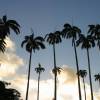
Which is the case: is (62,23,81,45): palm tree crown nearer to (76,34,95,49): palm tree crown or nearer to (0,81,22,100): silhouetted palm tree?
(76,34,95,49): palm tree crown

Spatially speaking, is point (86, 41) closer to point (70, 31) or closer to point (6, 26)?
point (70, 31)

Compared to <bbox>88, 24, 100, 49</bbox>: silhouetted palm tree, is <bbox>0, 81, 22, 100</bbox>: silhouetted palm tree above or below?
below

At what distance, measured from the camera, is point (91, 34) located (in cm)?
7638

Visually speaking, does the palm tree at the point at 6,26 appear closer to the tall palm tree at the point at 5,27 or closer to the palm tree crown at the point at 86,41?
the tall palm tree at the point at 5,27

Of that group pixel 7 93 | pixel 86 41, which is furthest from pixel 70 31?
pixel 7 93

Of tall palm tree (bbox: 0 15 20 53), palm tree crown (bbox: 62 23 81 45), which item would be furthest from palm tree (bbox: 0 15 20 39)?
palm tree crown (bbox: 62 23 81 45)

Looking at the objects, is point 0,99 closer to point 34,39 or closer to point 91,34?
point 34,39

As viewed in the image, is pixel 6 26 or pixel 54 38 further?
pixel 54 38

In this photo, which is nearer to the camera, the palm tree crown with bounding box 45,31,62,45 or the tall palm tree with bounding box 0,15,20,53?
the tall palm tree with bounding box 0,15,20,53

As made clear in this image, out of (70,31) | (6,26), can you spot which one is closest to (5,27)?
(6,26)

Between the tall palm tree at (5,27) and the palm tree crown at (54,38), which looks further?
the palm tree crown at (54,38)

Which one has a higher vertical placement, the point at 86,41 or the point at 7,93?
the point at 86,41

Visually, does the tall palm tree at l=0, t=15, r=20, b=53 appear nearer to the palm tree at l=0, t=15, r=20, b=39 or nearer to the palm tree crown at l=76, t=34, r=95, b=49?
the palm tree at l=0, t=15, r=20, b=39

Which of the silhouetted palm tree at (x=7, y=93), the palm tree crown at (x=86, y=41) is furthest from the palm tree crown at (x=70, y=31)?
the silhouetted palm tree at (x=7, y=93)
